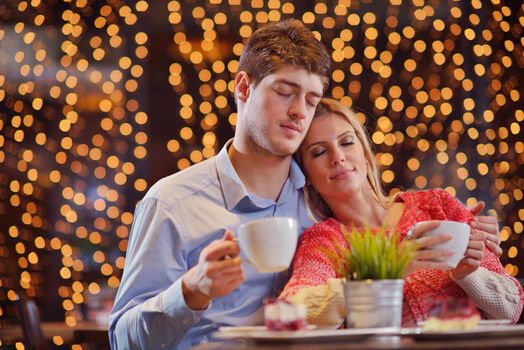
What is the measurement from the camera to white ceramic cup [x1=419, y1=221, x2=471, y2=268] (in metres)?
1.57

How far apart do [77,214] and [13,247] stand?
0.39m

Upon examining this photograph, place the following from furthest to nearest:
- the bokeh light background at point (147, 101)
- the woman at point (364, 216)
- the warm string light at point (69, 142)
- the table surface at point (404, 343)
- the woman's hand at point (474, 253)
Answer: the warm string light at point (69, 142)
the bokeh light background at point (147, 101)
the woman at point (364, 216)
the woman's hand at point (474, 253)
the table surface at point (404, 343)

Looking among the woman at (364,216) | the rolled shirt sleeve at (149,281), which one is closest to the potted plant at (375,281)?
the woman at (364,216)

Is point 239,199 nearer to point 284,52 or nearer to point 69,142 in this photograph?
point 284,52

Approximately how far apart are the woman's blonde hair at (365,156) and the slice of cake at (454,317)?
81 centimetres

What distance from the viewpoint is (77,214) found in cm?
512

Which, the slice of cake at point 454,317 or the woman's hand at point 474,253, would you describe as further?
the woman's hand at point 474,253

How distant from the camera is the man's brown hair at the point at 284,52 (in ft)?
6.42

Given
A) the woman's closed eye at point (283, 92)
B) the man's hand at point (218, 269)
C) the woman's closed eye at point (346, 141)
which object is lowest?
the man's hand at point (218, 269)

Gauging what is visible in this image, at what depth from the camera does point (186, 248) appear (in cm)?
196

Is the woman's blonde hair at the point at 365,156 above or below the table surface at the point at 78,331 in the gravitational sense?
above

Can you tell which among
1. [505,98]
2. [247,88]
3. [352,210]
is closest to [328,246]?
[352,210]

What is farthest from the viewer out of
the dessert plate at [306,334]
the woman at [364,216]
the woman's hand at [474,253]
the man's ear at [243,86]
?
the man's ear at [243,86]

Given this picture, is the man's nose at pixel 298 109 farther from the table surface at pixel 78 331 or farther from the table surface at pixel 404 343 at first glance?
the table surface at pixel 78 331
